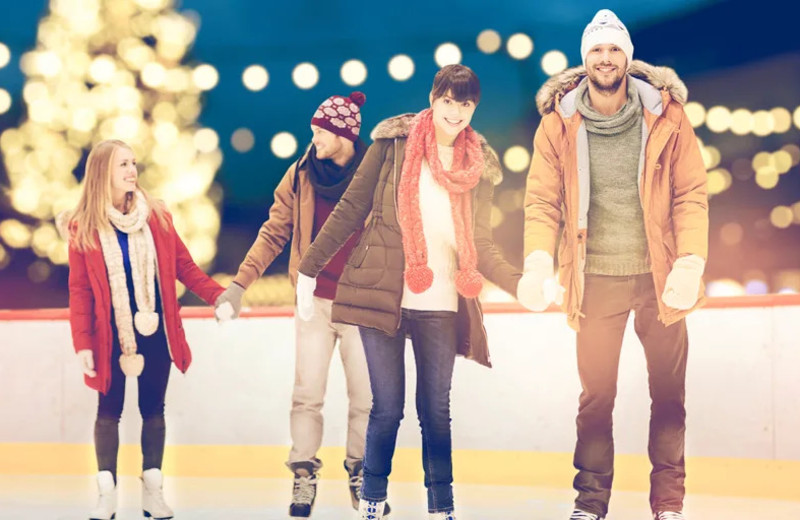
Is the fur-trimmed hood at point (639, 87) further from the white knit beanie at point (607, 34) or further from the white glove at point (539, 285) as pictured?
the white glove at point (539, 285)

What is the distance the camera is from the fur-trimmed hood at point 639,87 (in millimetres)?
2949

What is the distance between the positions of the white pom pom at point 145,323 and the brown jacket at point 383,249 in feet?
1.73

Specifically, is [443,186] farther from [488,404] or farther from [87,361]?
[488,404]

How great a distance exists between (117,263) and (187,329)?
4.83 feet

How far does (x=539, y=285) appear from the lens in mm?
2945

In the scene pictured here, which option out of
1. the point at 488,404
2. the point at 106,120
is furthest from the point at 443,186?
the point at 106,120

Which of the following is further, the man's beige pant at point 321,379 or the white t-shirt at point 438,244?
the man's beige pant at point 321,379

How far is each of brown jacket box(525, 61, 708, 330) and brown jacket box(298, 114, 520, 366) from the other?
0.38ft

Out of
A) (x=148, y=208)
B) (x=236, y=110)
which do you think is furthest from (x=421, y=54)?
(x=148, y=208)

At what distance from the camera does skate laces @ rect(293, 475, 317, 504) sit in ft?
11.3

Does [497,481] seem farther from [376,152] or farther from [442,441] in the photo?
[376,152]

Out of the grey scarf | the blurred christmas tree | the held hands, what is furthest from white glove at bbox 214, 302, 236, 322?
the blurred christmas tree

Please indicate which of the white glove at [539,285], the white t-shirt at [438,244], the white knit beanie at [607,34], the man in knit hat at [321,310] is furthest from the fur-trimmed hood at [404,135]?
the man in knit hat at [321,310]

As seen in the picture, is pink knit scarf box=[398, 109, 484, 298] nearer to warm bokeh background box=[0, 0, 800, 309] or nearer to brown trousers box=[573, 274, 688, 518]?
brown trousers box=[573, 274, 688, 518]
